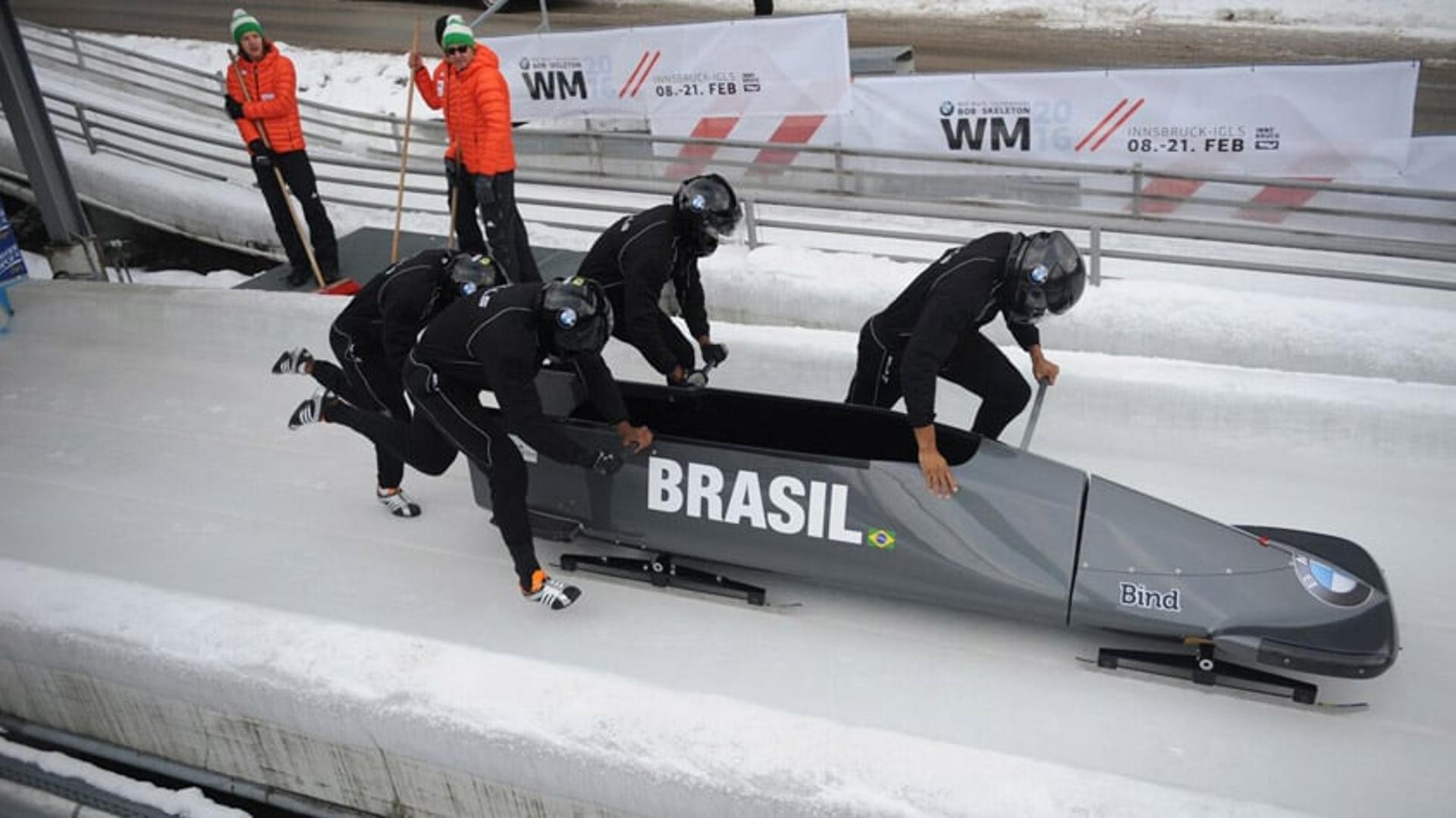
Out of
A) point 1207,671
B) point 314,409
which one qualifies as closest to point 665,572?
point 314,409

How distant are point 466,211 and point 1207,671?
14.6ft

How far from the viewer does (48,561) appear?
4.54 meters

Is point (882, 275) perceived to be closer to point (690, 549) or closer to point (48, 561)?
point (690, 549)

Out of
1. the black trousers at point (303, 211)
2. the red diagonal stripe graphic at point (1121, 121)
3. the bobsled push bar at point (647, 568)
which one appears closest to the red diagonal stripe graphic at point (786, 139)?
the red diagonal stripe graphic at point (1121, 121)

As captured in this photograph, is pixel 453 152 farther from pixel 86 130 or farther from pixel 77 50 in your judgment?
pixel 77 50

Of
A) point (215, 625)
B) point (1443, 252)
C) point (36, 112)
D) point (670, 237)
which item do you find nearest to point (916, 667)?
point (670, 237)

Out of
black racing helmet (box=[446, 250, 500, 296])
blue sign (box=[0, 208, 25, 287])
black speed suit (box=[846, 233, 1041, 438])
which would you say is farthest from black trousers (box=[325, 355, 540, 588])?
blue sign (box=[0, 208, 25, 287])

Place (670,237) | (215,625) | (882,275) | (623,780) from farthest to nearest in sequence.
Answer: (882,275), (670,237), (215,625), (623,780)

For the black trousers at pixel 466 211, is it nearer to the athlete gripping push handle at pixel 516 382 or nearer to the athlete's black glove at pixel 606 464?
the athlete gripping push handle at pixel 516 382

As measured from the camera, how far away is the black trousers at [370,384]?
4.39 m

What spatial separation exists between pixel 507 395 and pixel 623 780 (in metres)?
1.17

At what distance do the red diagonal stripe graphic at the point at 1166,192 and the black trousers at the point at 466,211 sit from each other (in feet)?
12.6

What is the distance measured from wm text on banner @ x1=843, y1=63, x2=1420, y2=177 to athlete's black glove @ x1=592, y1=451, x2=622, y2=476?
4225 millimetres

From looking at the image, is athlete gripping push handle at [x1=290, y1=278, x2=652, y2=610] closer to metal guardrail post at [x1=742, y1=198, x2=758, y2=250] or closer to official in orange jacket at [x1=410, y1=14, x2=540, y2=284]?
official in orange jacket at [x1=410, y1=14, x2=540, y2=284]
